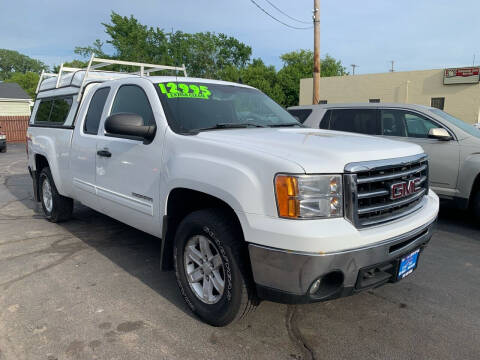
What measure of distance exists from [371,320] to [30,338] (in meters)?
2.53

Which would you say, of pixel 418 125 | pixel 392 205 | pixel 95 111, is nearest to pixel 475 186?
pixel 418 125

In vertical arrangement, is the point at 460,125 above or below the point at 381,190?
above

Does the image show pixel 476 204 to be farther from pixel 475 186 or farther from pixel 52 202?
pixel 52 202

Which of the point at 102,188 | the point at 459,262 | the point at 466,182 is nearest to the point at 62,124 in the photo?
the point at 102,188

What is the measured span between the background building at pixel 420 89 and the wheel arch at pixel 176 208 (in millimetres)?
25798

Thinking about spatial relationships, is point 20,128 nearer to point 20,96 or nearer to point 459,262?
point 20,96

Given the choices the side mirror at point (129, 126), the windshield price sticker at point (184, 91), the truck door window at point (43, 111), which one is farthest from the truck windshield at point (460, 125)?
the truck door window at point (43, 111)

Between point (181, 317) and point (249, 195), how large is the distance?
4.20 ft

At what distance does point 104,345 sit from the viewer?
269cm

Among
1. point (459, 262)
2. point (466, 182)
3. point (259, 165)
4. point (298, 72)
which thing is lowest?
point (459, 262)

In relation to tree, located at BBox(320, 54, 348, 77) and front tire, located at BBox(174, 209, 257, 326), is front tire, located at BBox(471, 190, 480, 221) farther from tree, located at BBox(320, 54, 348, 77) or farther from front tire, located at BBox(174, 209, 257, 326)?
tree, located at BBox(320, 54, 348, 77)

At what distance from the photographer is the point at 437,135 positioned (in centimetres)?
564

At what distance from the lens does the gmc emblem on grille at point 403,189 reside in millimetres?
2633

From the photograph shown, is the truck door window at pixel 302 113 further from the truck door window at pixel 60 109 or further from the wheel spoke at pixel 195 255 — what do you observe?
the wheel spoke at pixel 195 255
